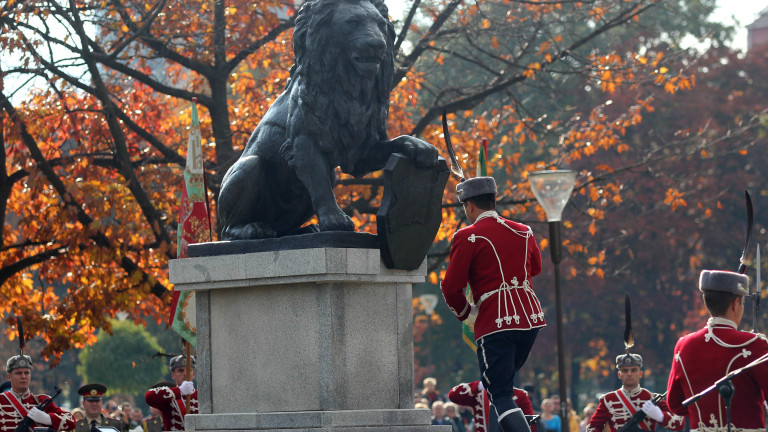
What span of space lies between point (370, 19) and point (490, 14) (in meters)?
11.0

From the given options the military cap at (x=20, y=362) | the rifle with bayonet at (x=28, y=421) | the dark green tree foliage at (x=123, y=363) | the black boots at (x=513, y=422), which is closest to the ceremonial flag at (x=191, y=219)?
the rifle with bayonet at (x=28, y=421)

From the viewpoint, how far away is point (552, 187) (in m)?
14.1

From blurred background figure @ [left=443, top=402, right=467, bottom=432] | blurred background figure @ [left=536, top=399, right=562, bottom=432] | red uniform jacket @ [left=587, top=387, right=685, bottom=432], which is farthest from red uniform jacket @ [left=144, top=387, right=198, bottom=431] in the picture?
blurred background figure @ [left=536, top=399, right=562, bottom=432]

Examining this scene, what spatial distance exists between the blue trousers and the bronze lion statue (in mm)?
1118

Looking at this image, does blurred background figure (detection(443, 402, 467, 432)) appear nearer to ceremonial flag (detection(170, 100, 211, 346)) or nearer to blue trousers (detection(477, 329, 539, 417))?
ceremonial flag (detection(170, 100, 211, 346))

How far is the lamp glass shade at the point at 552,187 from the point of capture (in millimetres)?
14008

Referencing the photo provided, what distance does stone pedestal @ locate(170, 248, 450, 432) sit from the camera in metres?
7.29

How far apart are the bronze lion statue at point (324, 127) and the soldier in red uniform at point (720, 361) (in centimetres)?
185

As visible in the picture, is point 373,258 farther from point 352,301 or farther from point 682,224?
point 682,224

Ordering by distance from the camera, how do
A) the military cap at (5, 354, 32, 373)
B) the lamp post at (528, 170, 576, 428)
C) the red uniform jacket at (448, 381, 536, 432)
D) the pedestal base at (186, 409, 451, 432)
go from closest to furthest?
1. the pedestal base at (186, 409, 451, 432)
2. the military cap at (5, 354, 32, 373)
3. the red uniform jacket at (448, 381, 536, 432)
4. the lamp post at (528, 170, 576, 428)

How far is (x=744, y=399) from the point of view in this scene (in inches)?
273

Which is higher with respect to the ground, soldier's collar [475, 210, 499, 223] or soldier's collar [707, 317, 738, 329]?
soldier's collar [475, 210, 499, 223]

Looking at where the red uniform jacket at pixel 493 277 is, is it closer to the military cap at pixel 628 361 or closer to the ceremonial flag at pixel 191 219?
the military cap at pixel 628 361

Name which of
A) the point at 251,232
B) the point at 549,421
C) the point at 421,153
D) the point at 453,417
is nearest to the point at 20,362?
the point at 251,232
